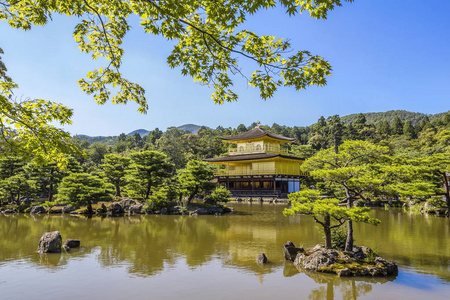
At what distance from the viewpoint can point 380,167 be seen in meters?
7.41

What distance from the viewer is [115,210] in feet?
58.6

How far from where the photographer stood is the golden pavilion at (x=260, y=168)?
2969 cm

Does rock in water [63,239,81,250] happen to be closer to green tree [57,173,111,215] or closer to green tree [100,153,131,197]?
green tree [57,173,111,215]

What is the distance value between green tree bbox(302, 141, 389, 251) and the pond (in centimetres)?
173

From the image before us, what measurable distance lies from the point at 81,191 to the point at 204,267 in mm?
13479

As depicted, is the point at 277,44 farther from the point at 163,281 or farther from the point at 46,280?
the point at 46,280

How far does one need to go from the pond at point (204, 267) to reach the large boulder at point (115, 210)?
18.0 ft

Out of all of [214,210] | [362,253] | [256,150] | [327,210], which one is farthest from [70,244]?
[256,150]

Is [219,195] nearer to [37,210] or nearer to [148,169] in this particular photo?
[148,169]

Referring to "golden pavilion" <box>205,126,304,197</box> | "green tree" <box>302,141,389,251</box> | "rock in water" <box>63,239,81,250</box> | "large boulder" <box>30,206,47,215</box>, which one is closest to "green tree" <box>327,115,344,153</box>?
"golden pavilion" <box>205,126,304,197</box>

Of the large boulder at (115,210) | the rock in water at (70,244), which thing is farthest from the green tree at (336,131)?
the rock in water at (70,244)

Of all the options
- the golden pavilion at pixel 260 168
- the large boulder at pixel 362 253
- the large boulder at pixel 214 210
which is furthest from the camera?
the golden pavilion at pixel 260 168

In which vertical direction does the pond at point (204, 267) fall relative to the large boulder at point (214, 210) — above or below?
below

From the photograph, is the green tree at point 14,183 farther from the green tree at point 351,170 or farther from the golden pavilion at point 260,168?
the green tree at point 351,170
